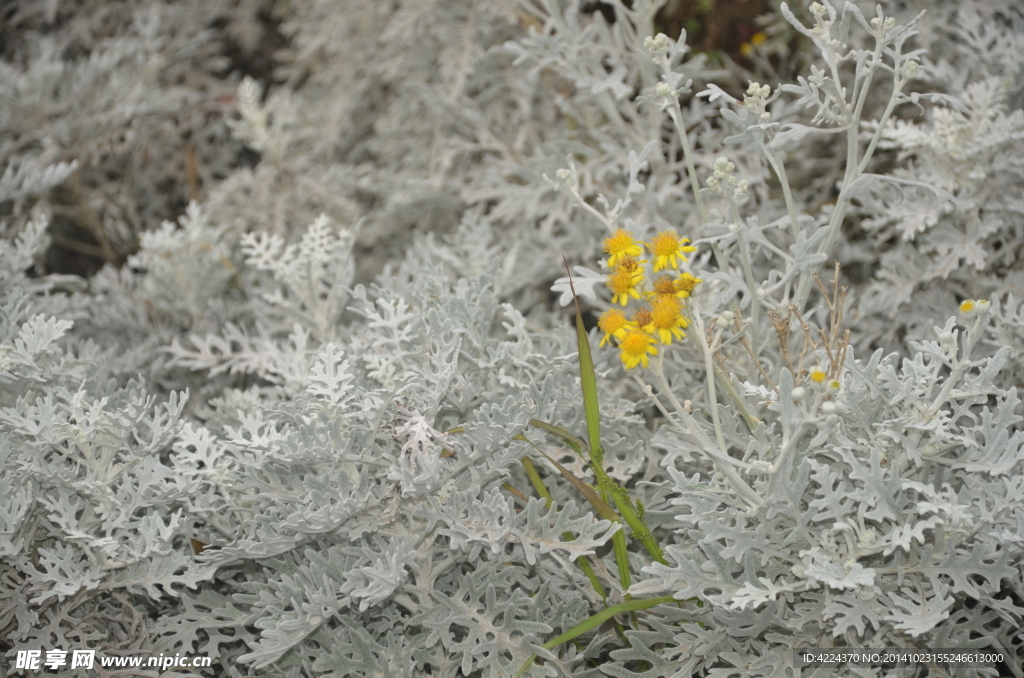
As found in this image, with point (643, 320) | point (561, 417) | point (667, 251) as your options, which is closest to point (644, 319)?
point (643, 320)

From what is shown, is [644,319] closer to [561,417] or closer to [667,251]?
[667,251]

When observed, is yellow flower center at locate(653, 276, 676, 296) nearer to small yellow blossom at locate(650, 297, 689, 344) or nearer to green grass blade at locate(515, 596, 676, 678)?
small yellow blossom at locate(650, 297, 689, 344)

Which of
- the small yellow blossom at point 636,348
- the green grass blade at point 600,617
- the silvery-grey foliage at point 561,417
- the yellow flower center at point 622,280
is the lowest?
the green grass blade at point 600,617

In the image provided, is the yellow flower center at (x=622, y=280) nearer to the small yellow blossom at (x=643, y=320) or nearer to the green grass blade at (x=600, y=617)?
the small yellow blossom at (x=643, y=320)

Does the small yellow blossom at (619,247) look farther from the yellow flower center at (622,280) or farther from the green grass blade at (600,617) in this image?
the green grass blade at (600,617)

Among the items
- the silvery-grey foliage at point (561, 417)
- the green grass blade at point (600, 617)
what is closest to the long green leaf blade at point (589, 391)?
the silvery-grey foliage at point (561, 417)

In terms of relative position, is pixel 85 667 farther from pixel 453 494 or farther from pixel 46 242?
pixel 46 242

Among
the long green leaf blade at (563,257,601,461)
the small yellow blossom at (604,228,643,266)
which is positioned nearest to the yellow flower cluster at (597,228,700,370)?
the small yellow blossom at (604,228,643,266)

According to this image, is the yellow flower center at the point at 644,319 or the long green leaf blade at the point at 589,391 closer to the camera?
the yellow flower center at the point at 644,319

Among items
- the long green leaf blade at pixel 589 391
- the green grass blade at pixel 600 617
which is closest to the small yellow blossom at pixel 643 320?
the long green leaf blade at pixel 589 391

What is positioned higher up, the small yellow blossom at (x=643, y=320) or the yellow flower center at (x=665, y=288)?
the yellow flower center at (x=665, y=288)
